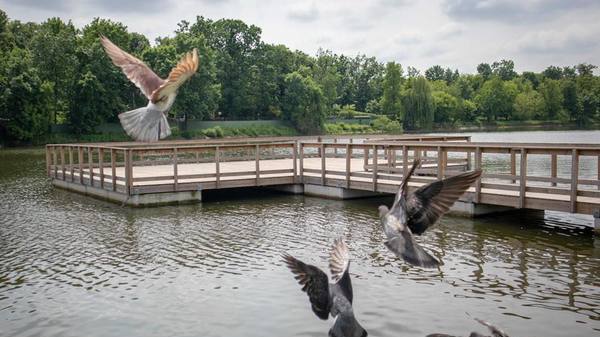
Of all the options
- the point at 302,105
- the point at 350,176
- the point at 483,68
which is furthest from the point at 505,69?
the point at 350,176

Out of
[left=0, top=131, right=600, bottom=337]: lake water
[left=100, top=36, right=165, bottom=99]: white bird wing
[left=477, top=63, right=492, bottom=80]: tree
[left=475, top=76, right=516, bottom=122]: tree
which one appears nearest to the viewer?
[left=100, top=36, right=165, bottom=99]: white bird wing

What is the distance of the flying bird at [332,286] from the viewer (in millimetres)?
6492

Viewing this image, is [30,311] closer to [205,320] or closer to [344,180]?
[205,320]

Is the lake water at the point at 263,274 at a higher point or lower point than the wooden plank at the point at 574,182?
lower

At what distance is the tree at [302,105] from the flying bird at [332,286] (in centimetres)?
7008

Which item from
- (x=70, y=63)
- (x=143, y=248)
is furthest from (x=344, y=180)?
(x=70, y=63)

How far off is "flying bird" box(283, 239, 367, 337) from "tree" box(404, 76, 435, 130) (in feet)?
284

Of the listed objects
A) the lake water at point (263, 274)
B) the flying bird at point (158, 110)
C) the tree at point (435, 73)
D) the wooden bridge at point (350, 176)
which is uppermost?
the tree at point (435, 73)

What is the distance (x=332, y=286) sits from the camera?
669 centimetres

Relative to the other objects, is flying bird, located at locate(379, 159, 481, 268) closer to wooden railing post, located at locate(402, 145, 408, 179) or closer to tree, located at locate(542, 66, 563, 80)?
wooden railing post, located at locate(402, 145, 408, 179)

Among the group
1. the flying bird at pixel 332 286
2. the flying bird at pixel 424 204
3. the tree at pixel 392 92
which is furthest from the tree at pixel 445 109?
the flying bird at pixel 332 286

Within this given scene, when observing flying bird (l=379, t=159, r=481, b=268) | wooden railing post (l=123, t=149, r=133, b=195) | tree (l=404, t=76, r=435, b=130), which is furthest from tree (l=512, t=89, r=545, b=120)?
flying bird (l=379, t=159, r=481, b=268)

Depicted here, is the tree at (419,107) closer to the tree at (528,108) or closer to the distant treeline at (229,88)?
the distant treeline at (229,88)

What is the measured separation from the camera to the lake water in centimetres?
897
